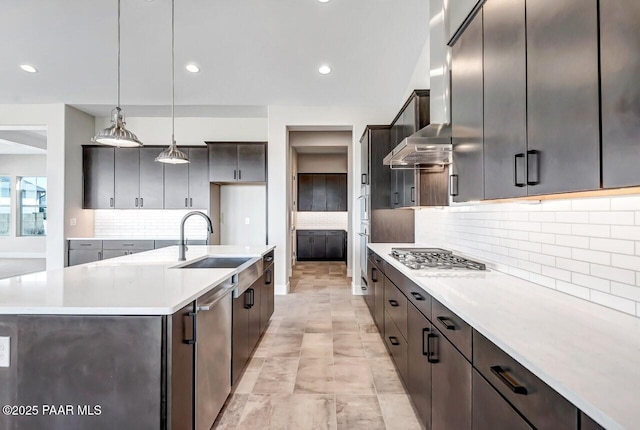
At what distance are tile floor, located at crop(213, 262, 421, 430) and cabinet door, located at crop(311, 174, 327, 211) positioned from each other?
4.86m

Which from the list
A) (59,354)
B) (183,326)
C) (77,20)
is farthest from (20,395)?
(77,20)

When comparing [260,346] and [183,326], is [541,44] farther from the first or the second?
[260,346]

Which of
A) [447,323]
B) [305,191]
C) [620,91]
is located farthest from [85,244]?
[620,91]

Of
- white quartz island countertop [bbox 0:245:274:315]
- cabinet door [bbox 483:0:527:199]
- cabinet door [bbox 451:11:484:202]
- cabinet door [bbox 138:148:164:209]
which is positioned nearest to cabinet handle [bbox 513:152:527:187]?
cabinet door [bbox 483:0:527:199]

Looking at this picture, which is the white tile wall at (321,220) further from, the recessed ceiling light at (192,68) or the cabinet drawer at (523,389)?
the cabinet drawer at (523,389)

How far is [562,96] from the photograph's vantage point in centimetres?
109

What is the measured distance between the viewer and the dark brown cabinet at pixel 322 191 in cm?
879

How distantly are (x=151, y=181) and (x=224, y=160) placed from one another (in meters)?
1.38

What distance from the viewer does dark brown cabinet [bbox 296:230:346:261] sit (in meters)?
8.80

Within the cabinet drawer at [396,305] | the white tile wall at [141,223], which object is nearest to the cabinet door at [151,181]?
Result: the white tile wall at [141,223]

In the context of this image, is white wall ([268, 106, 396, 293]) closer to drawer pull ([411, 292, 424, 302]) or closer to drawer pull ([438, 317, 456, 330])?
drawer pull ([411, 292, 424, 302])

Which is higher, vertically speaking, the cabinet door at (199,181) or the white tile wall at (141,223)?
the cabinet door at (199,181)

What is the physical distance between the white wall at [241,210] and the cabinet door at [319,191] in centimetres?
284

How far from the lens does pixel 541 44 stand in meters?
1.20
